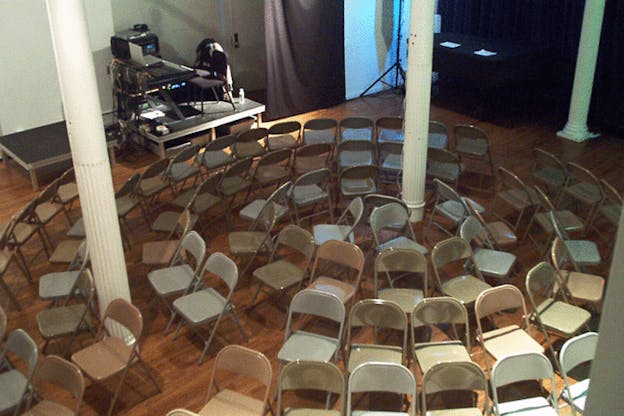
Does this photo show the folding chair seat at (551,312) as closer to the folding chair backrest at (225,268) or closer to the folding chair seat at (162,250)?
the folding chair backrest at (225,268)

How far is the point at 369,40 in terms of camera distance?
38.1ft

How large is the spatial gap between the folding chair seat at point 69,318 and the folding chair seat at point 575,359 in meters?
3.50

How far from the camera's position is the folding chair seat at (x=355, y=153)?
7980 millimetres

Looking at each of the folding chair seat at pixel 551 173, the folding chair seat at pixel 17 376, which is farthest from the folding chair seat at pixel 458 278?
the folding chair seat at pixel 17 376

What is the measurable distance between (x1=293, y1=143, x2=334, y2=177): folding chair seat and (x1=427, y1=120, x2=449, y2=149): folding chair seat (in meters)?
1.30

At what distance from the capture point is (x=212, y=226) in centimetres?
758

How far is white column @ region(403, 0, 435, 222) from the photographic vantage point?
6.59 metres

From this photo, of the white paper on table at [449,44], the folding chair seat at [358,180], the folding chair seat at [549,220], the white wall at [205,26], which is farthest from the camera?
the white paper on table at [449,44]

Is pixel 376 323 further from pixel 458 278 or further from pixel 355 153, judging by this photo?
pixel 355 153

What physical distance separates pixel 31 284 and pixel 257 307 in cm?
222

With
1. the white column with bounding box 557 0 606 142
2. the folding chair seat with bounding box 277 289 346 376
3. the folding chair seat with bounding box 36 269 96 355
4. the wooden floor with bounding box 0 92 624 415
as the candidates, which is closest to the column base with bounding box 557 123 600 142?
the white column with bounding box 557 0 606 142

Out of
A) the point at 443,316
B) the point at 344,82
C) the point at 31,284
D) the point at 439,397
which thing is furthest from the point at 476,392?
the point at 344,82

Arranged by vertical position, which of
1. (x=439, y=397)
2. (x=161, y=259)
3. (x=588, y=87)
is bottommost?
(x=439, y=397)

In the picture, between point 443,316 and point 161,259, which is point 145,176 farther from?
point 443,316
